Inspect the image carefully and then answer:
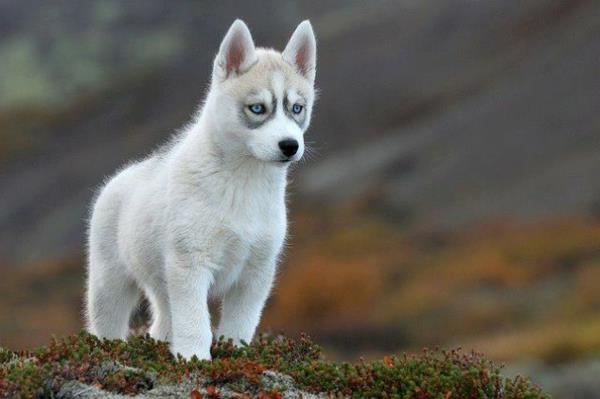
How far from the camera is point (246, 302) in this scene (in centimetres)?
1195

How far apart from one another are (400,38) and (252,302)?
90199 mm

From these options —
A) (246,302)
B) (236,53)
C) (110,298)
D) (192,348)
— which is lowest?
(192,348)

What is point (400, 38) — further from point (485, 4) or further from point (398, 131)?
point (398, 131)

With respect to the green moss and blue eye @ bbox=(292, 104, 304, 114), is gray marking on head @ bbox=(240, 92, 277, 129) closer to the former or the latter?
blue eye @ bbox=(292, 104, 304, 114)

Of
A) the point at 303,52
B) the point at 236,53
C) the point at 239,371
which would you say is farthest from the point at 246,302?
the point at 303,52

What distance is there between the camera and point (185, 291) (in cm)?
1114

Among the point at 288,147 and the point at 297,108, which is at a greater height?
the point at 297,108

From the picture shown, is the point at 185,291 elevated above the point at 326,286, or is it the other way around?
the point at 326,286

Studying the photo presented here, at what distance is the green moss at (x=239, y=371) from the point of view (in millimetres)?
9836

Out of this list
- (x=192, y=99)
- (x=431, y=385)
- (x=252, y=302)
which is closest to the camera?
(x=431, y=385)

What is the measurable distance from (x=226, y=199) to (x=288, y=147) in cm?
92

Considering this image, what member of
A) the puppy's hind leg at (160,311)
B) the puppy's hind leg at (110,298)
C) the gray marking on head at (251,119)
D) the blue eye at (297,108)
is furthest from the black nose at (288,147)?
the puppy's hind leg at (110,298)

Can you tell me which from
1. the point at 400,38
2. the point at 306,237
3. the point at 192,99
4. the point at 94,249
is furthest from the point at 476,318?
the point at 192,99

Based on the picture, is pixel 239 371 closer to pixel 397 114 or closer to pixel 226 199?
pixel 226 199
